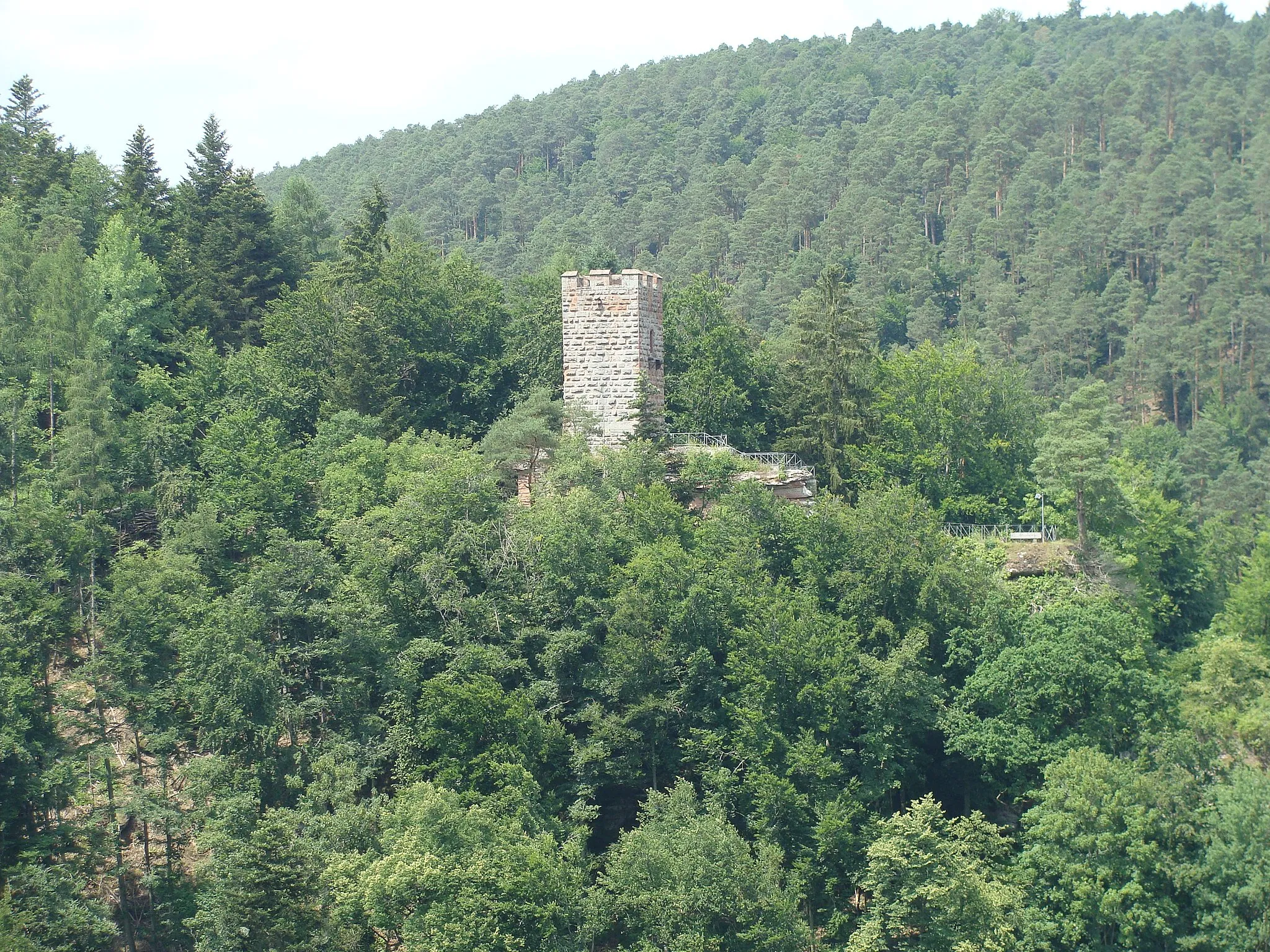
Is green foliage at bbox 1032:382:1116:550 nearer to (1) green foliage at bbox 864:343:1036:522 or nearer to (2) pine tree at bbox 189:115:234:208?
(1) green foliage at bbox 864:343:1036:522

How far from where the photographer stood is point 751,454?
4325cm

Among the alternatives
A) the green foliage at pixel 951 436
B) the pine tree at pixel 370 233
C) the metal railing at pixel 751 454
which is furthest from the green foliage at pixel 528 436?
the pine tree at pixel 370 233

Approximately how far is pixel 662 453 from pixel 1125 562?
1247 cm

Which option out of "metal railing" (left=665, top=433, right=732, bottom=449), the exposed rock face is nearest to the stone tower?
"metal railing" (left=665, top=433, right=732, bottom=449)

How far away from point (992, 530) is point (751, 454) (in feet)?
Result: 24.0

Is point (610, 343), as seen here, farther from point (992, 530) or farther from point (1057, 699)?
point (1057, 699)

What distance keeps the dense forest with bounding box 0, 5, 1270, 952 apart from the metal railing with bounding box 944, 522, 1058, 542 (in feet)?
2.11

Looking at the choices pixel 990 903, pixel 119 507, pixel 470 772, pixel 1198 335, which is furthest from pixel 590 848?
pixel 1198 335

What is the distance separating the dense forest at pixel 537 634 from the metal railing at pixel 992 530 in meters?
0.64

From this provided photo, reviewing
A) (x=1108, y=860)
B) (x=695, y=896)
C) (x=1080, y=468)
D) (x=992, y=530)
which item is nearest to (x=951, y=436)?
(x=992, y=530)

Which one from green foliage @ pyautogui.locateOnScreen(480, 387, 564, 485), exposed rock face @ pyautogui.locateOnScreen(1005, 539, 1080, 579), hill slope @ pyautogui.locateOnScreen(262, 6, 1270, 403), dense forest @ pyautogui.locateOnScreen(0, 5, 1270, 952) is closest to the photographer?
dense forest @ pyautogui.locateOnScreen(0, 5, 1270, 952)

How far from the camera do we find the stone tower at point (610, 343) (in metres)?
41.8

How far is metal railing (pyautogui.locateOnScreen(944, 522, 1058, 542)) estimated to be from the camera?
41875 mm

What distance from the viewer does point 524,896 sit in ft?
94.6
